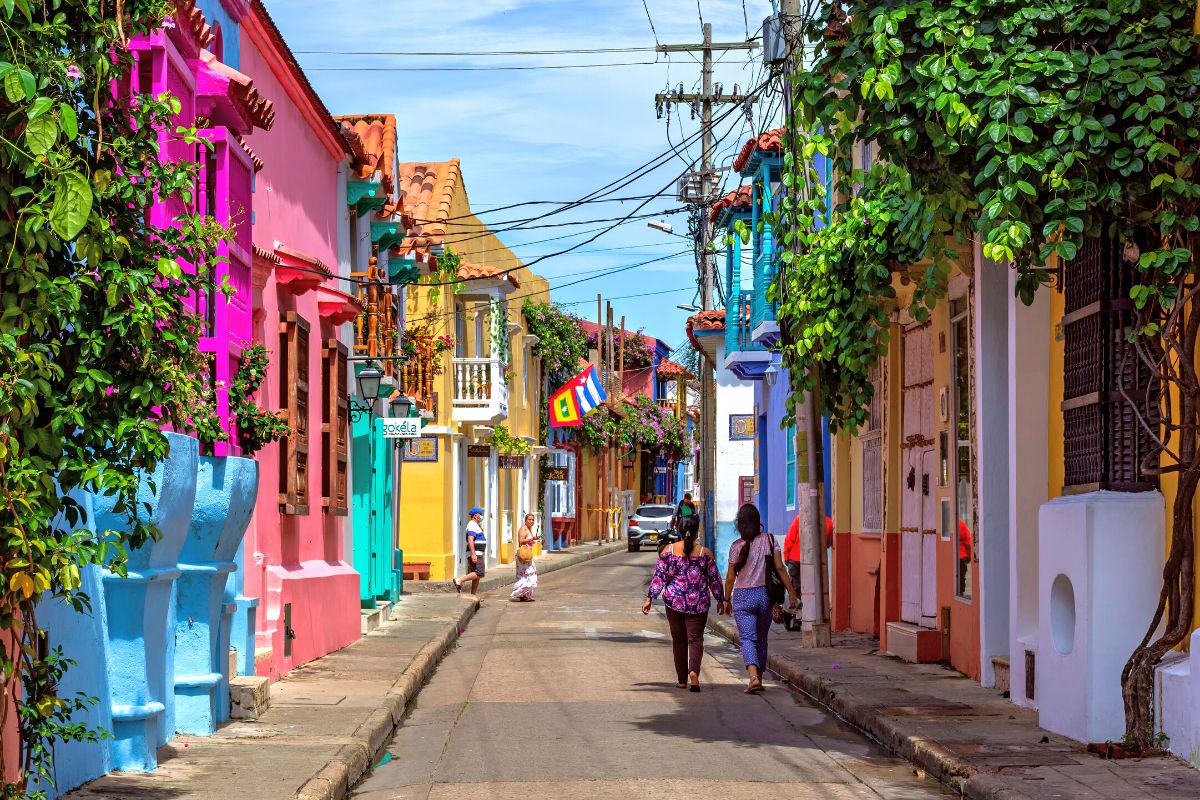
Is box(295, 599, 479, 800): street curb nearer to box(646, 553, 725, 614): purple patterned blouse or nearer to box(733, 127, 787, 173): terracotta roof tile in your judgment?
box(646, 553, 725, 614): purple patterned blouse

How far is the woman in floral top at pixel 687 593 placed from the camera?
1684 cm

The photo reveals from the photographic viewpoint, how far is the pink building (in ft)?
54.9

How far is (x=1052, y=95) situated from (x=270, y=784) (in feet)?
20.5

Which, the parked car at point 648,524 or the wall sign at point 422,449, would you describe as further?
the parked car at point 648,524

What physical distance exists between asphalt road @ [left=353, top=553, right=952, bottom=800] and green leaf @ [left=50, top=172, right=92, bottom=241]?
4649mm

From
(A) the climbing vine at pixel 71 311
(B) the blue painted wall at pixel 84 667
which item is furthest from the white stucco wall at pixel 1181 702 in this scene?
(B) the blue painted wall at pixel 84 667

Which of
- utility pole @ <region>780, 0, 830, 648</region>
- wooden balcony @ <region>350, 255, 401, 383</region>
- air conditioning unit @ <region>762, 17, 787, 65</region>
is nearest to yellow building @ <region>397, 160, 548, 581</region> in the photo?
wooden balcony @ <region>350, 255, 401, 383</region>

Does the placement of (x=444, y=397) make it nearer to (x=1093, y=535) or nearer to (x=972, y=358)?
(x=972, y=358)

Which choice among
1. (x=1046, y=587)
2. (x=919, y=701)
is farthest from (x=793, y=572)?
(x=1046, y=587)

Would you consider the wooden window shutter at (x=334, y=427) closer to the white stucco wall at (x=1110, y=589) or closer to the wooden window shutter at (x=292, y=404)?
the wooden window shutter at (x=292, y=404)

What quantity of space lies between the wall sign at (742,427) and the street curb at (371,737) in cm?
1587

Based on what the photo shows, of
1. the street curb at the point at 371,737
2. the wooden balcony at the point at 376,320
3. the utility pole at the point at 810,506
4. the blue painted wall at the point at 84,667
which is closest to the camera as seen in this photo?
the blue painted wall at the point at 84,667

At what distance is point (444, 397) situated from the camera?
135 ft

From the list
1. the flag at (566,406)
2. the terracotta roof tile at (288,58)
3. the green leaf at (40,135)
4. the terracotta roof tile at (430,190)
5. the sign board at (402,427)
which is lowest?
the sign board at (402,427)
